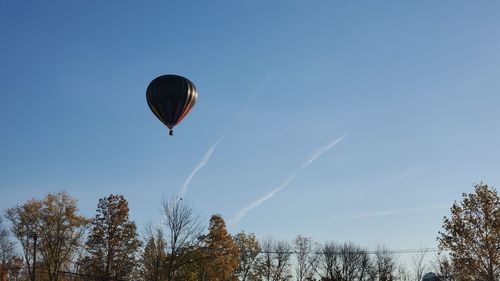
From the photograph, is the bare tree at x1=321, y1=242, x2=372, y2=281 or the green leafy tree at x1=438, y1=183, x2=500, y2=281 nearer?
the green leafy tree at x1=438, y1=183, x2=500, y2=281

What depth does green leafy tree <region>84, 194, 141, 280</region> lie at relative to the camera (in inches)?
1734

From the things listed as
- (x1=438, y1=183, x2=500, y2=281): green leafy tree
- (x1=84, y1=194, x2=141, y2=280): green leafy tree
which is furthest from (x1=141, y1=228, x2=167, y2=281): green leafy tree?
(x1=438, y1=183, x2=500, y2=281): green leafy tree

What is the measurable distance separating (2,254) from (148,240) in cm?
2822

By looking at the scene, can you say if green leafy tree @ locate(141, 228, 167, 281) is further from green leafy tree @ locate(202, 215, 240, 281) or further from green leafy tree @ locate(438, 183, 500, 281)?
green leafy tree @ locate(438, 183, 500, 281)

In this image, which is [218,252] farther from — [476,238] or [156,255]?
[476,238]

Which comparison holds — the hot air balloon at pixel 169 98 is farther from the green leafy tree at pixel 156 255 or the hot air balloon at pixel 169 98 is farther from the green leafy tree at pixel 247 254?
the green leafy tree at pixel 247 254

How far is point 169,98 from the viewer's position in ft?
103

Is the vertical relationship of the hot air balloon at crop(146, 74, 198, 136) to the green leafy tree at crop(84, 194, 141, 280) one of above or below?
above

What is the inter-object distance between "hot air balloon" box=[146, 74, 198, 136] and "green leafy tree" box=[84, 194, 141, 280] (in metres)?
17.1

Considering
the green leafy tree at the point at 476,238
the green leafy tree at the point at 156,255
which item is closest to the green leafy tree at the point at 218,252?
the green leafy tree at the point at 156,255

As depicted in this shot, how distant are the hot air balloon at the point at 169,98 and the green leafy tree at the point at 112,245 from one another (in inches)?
673

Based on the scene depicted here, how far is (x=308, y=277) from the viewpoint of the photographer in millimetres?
68812

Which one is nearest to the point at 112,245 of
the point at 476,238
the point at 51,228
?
the point at 51,228

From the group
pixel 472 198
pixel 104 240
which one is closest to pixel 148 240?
pixel 104 240
